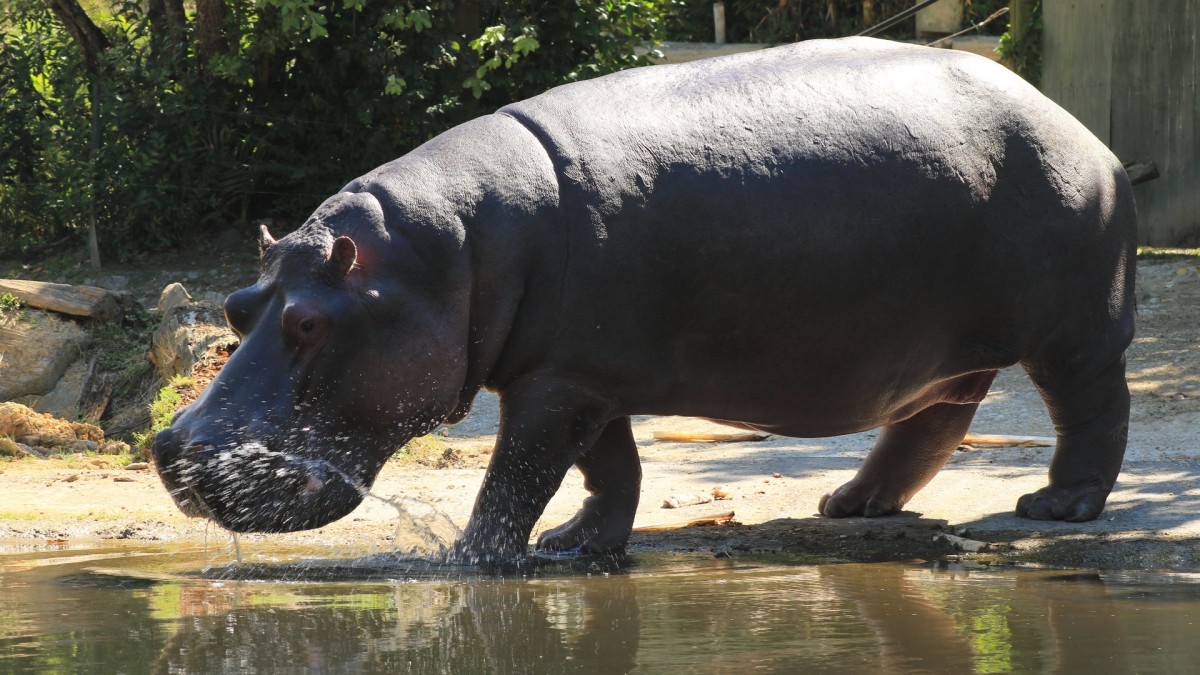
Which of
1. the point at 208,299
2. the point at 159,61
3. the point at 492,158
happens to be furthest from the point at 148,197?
the point at 492,158

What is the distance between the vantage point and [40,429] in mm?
7801

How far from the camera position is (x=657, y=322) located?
446 centimetres

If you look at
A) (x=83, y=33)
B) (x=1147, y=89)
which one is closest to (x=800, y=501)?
(x=1147, y=89)

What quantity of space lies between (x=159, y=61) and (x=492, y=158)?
347 inches

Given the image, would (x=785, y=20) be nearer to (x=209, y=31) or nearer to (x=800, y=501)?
(x=209, y=31)

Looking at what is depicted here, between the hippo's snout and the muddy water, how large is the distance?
0.77 feet

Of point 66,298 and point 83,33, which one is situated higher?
point 83,33

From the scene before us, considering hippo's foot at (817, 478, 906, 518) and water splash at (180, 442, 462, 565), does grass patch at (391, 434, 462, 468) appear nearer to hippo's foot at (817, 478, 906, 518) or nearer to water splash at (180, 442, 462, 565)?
water splash at (180, 442, 462, 565)

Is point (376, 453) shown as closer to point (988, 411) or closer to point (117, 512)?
point (117, 512)

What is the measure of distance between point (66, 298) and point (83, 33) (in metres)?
4.57

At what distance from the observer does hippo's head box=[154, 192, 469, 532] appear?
13.5 feet

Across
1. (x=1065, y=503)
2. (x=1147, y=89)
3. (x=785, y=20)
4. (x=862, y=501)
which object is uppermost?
(x=785, y=20)

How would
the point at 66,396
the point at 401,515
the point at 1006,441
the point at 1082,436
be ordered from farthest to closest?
the point at 66,396 → the point at 1006,441 → the point at 1082,436 → the point at 401,515

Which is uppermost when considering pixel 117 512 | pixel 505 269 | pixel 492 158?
pixel 492 158
